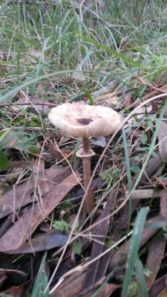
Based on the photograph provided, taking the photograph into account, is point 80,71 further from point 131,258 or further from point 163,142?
point 131,258

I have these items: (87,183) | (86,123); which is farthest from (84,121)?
(87,183)

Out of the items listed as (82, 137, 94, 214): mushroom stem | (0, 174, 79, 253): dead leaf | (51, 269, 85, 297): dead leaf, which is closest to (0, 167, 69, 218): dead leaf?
(0, 174, 79, 253): dead leaf

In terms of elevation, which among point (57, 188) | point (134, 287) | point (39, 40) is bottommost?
point (134, 287)

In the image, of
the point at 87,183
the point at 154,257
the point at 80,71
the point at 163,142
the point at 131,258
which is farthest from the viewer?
the point at 80,71

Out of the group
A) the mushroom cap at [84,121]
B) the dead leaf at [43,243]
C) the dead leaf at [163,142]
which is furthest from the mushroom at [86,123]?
the dead leaf at [163,142]

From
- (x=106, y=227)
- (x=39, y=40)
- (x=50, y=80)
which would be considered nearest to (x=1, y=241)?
(x=106, y=227)

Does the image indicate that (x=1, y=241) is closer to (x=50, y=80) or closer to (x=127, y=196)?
(x=127, y=196)
